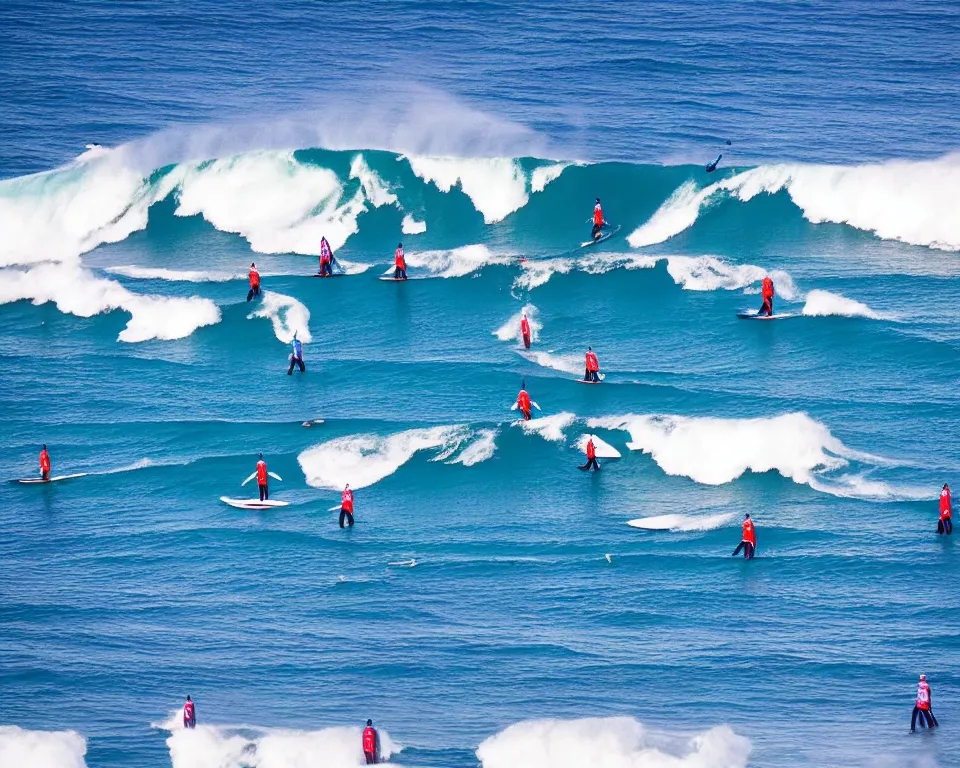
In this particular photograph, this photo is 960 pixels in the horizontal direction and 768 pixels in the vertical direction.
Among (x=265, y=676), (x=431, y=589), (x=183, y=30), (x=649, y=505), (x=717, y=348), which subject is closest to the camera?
(x=265, y=676)

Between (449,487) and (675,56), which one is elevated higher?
(675,56)

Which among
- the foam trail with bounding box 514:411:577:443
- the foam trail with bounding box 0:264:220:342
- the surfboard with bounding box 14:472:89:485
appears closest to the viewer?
the surfboard with bounding box 14:472:89:485

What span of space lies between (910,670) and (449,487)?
10615mm

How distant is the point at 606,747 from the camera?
992 inches

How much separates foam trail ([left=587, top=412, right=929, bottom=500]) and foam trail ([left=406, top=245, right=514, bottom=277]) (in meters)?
8.22

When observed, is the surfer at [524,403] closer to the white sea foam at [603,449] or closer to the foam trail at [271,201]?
the white sea foam at [603,449]

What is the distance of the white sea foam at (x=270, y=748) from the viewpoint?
25.4m

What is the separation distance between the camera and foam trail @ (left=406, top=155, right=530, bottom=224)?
148ft

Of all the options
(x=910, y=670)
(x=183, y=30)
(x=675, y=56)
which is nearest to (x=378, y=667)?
(x=910, y=670)

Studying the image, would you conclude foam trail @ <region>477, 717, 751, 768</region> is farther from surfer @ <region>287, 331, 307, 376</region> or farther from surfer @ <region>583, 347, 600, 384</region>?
surfer @ <region>287, 331, 307, 376</region>

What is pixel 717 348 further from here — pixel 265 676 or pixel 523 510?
pixel 265 676

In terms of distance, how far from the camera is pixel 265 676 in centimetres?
2730

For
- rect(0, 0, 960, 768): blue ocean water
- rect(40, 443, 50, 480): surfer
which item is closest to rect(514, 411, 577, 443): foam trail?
rect(0, 0, 960, 768): blue ocean water

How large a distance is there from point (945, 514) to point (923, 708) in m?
5.92
